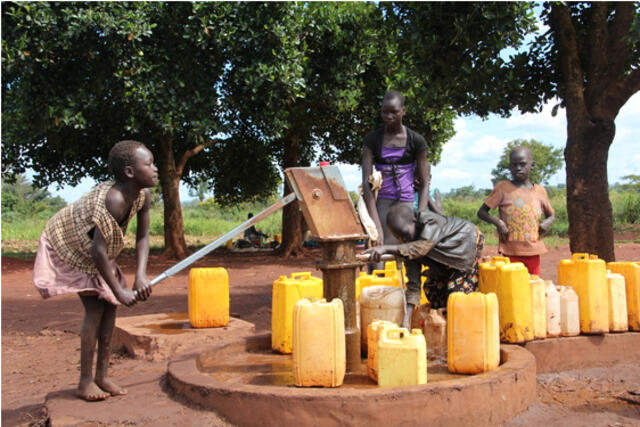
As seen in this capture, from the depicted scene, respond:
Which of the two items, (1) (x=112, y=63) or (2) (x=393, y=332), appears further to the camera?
(1) (x=112, y=63)

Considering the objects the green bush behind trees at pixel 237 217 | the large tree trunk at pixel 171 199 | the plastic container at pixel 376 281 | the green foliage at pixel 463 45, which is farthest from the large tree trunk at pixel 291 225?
the plastic container at pixel 376 281

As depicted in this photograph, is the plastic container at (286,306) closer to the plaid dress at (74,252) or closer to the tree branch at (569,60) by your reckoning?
the plaid dress at (74,252)

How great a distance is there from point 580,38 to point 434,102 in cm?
173

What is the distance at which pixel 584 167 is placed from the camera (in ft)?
19.3

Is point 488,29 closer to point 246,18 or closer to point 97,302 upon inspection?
point 97,302

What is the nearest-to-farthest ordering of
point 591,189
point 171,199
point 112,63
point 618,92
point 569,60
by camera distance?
point 591,189 → point 618,92 → point 569,60 → point 112,63 → point 171,199

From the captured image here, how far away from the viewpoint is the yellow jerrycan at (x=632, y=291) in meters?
4.32

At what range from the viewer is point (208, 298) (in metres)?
5.16

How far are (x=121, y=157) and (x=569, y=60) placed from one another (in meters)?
4.86

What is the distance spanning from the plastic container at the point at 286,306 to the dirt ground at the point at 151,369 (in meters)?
0.81

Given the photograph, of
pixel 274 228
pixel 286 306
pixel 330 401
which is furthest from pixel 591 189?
pixel 274 228

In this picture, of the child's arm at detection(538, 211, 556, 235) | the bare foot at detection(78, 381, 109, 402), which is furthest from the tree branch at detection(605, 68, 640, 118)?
the bare foot at detection(78, 381, 109, 402)

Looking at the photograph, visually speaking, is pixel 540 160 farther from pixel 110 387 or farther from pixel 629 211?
pixel 110 387

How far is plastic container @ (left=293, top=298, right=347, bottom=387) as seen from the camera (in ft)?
9.95
